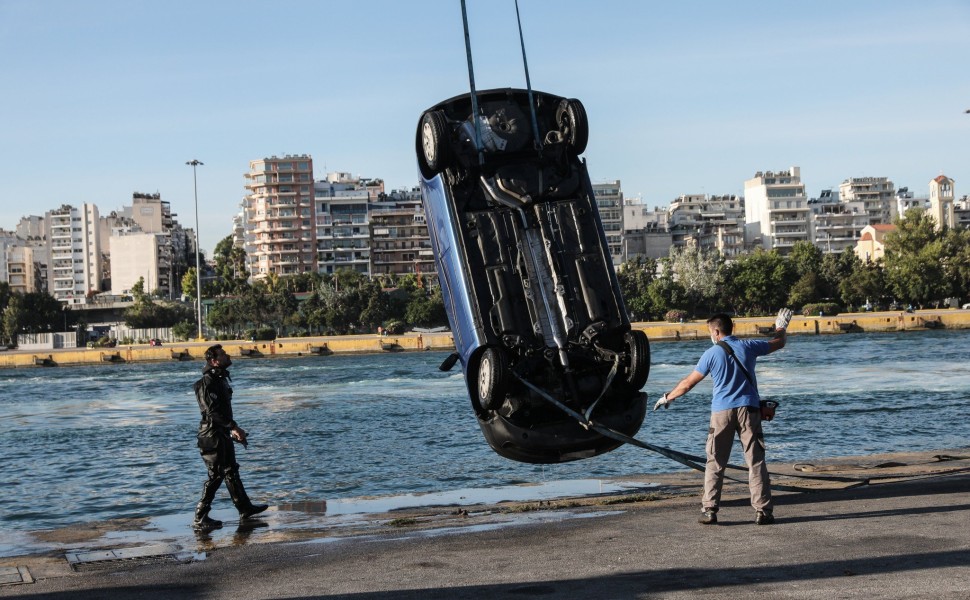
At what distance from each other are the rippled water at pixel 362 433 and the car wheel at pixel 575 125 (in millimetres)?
5942

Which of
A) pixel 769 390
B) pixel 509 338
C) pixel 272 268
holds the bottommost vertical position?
pixel 769 390

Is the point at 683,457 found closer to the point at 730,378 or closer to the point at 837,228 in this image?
the point at 730,378

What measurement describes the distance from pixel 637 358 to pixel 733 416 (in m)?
2.34

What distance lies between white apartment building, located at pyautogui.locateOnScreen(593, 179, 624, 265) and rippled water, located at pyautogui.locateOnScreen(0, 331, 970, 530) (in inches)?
4608

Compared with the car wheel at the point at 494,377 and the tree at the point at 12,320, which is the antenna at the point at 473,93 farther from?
the tree at the point at 12,320

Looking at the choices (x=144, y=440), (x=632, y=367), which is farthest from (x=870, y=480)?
(x=144, y=440)

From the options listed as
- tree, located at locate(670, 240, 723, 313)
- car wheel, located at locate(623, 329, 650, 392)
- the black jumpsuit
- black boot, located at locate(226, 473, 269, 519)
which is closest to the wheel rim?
car wheel, located at locate(623, 329, 650, 392)

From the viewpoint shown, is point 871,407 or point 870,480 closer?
point 870,480

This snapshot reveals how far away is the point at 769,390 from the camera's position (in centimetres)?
4044

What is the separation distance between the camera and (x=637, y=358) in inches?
486

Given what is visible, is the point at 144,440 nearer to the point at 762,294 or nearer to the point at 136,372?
the point at 136,372

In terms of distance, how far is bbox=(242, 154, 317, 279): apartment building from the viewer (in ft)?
599

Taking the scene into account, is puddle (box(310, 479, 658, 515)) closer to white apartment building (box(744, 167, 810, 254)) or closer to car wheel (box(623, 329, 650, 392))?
car wheel (box(623, 329, 650, 392))

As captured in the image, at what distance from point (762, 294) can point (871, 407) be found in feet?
287
